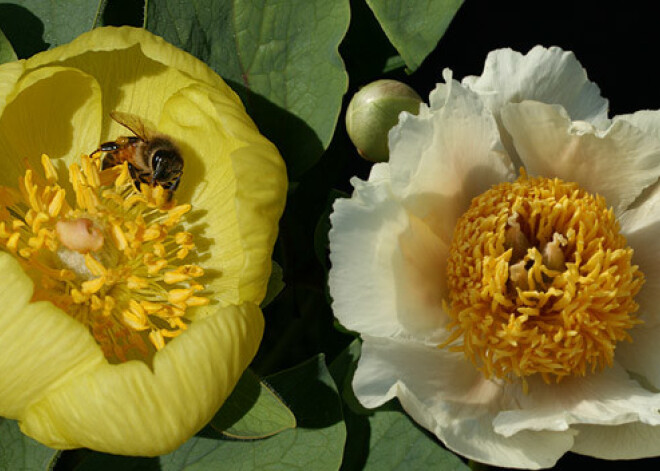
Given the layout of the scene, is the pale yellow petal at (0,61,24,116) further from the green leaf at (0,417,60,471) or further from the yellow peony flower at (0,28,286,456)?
the green leaf at (0,417,60,471)

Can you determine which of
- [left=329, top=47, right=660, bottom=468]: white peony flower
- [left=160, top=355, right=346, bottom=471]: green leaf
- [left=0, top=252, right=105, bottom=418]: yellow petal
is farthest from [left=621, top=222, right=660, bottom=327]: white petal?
[left=0, top=252, right=105, bottom=418]: yellow petal

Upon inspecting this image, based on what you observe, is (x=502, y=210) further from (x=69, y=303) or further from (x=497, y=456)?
(x=69, y=303)

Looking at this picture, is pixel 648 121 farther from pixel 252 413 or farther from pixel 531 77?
pixel 252 413

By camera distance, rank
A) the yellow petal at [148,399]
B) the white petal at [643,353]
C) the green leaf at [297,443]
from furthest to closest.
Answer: the green leaf at [297,443] < the white petal at [643,353] < the yellow petal at [148,399]

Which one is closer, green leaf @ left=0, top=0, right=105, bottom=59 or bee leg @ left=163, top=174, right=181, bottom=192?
bee leg @ left=163, top=174, right=181, bottom=192

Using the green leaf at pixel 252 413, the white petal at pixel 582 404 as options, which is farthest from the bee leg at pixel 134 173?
the white petal at pixel 582 404

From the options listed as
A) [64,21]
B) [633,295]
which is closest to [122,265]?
[64,21]

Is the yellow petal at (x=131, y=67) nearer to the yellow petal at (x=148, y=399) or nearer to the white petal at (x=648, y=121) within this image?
the yellow petal at (x=148, y=399)
